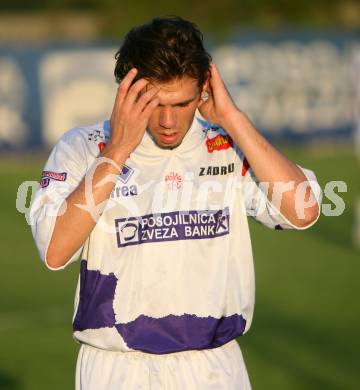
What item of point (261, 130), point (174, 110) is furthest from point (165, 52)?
point (261, 130)

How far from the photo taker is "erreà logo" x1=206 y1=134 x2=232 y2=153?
4.61 metres

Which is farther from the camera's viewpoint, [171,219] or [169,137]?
[171,219]

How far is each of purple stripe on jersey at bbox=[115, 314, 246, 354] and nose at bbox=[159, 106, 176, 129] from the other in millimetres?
777

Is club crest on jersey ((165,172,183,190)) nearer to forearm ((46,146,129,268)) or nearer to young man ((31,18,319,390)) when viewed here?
young man ((31,18,319,390))

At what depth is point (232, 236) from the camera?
4.54 meters

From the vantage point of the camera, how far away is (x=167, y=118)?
13.9 feet

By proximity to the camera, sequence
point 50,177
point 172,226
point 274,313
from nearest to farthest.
→ point 50,177
point 172,226
point 274,313

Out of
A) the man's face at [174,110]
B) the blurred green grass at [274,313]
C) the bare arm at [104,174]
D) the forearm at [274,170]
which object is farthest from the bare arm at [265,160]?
the blurred green grass at [274,313]

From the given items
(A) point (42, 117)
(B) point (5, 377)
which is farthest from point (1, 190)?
(B) point (5, 377)

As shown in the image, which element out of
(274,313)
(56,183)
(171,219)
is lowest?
(274,313)

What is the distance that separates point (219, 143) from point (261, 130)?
19301 millimetres

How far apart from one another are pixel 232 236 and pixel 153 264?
1.25 ft

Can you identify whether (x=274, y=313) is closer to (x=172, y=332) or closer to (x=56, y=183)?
(x=172, y=332)

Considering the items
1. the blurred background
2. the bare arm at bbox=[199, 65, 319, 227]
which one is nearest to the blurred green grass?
the blurred background
